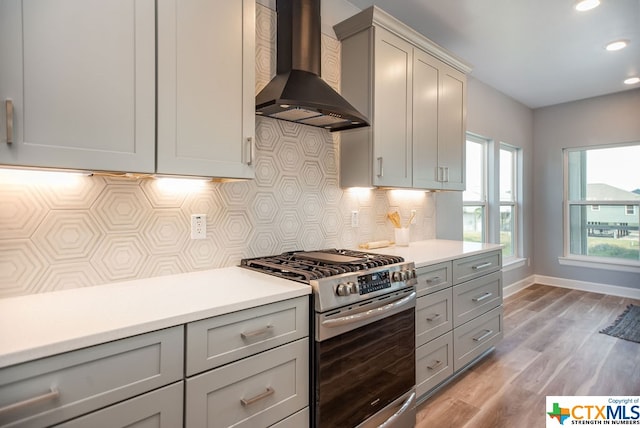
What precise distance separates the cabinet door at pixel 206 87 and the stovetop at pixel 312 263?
493 millimetres

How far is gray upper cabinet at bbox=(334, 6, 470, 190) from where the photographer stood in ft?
7.64

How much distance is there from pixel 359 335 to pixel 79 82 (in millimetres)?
1539

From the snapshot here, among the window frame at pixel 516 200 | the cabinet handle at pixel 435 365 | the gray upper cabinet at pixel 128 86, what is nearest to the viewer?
the gray upper cabinet at pixel 128 86

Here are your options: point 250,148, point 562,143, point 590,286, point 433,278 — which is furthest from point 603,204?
point 250,148

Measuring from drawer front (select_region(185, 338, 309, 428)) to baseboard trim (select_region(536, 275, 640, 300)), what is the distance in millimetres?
5342

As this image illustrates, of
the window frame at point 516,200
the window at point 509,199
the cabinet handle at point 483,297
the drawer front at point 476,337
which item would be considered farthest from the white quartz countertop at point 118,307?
the window frame at point 516,200

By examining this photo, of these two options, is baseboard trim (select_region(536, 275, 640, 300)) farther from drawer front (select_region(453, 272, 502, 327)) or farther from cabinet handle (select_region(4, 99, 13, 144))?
cabinet handle (select_region(4, 99, 13, 144))

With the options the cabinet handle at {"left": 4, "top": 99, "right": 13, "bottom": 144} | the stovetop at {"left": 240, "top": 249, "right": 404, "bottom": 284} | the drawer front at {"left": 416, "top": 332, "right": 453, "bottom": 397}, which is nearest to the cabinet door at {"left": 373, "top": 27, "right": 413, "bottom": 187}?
the stovetop at {"left": 240, "top": 249, "right": 404, "bottom": 284}

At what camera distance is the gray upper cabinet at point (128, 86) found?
109 centimetres

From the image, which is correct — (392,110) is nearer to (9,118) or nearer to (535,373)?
(9,118)

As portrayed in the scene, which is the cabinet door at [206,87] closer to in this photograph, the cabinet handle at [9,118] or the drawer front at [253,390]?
the cabinet handle at [9,118]

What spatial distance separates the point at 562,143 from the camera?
5242mm

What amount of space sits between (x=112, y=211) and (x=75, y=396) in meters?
0.83

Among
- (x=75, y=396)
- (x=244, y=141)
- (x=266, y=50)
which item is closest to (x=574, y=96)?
(x=266, y=50)
